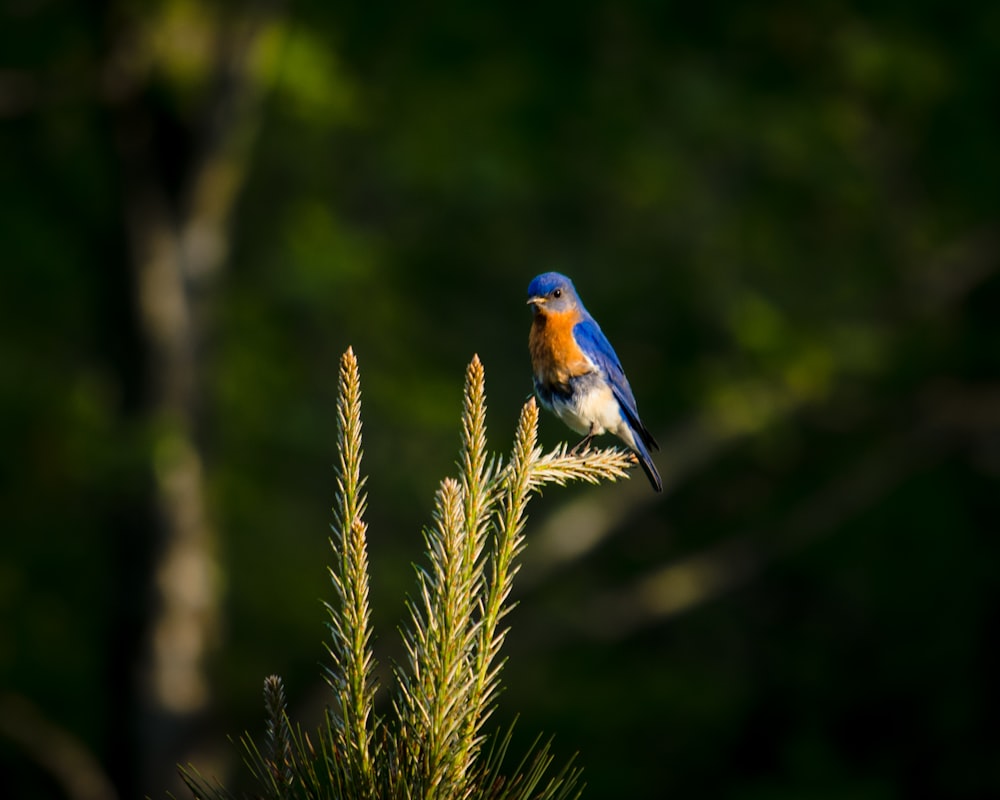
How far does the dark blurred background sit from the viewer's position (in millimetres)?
9648

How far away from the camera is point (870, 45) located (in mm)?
9680

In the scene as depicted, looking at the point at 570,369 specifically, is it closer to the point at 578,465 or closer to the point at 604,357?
the point at 604,357

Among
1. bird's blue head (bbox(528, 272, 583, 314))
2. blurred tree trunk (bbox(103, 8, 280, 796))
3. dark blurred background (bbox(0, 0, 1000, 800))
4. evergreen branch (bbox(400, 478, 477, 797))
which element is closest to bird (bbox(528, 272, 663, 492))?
bird's blue head (bbox(528, 272, 583, 314))

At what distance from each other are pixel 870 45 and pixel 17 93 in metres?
6.40

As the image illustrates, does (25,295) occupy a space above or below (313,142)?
below

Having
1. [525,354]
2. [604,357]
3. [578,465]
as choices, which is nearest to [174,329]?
[525,354]

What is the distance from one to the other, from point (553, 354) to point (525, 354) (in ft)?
39.7

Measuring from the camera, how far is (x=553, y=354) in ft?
10.3

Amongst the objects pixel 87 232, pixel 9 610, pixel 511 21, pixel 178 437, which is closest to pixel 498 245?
Result: pixel 511 21

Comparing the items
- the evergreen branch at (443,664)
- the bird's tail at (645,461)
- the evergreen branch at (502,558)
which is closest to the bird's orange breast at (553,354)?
the bird's tail at (645,461)

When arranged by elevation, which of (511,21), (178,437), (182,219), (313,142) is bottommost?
(178,437)

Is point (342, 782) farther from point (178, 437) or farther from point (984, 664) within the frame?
point (984, 664)

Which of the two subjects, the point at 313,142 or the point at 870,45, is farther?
the point at 313,142

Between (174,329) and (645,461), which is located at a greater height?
(174,329)
